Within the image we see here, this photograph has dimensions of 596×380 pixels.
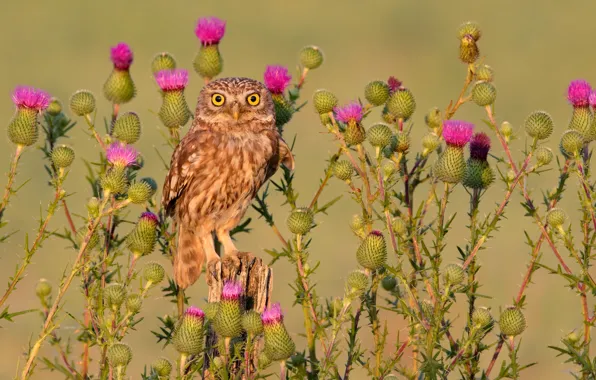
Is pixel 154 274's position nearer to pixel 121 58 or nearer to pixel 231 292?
pixel 231 292

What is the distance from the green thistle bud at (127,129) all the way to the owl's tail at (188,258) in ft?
2.95

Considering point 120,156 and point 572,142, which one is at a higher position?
point 572,142

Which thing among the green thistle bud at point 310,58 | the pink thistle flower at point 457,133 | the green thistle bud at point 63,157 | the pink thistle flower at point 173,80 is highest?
the green thistle bud at point 310,58

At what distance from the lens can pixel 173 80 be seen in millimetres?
6293

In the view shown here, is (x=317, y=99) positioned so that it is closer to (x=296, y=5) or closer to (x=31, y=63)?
(x=31, y=63)

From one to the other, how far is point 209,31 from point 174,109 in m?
0.67

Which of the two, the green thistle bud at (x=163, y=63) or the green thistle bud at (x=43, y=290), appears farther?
the green thistle bud at (x=163, y=63)

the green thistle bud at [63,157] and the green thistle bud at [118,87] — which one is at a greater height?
the green thistle bud at [118,87]

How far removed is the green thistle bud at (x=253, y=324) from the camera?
483 cm

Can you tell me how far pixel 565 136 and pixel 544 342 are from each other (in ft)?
20.8

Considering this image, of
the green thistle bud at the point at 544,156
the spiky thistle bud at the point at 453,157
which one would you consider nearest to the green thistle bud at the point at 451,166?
the spiky thistle bud at the point at 453,157

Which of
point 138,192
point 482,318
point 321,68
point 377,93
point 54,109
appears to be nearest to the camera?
point 482,318

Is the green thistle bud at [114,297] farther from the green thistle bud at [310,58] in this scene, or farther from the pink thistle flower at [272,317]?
the green thistle bud at [310,58]

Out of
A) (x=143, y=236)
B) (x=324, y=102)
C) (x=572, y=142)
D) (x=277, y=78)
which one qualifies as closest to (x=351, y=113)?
(x=324, y=102)
